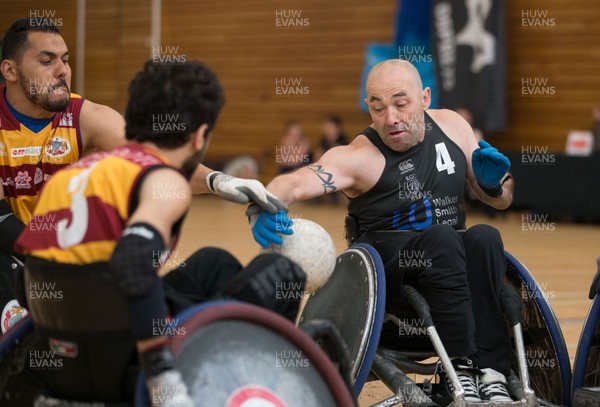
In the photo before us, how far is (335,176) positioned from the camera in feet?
14.6

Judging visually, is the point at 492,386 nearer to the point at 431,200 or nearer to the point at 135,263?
the point at 431,200

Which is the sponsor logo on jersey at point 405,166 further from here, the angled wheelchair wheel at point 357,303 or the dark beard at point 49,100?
the dark beard at point 49,100

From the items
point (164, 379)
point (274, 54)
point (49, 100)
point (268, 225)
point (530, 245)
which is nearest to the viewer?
point (164, 379)

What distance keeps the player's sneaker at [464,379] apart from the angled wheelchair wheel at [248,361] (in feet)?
3.81

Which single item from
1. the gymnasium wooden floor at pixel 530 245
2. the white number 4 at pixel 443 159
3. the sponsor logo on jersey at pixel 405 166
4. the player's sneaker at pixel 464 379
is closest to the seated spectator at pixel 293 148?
the gymnasium wooden floor at pixel 530 245

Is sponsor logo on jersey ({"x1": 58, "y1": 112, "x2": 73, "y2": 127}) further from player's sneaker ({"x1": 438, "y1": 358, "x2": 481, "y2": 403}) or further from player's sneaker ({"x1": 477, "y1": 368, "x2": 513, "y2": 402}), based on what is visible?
player's sneaker ({"x1": 477, "y1": 368, "x2": 513, "y2": 402})

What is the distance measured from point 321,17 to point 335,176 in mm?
13935

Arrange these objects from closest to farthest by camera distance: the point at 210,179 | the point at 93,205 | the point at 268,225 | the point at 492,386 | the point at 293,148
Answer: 1. the point at 93,205
2. the point at 268,225
3. the point at 210,179
4. the point at 492,386
5. the point at 293,148

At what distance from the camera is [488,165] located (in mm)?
4574

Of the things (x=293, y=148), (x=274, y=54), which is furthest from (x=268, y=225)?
(x=274, y=54)

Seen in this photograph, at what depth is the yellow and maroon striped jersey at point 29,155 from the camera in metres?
4.45

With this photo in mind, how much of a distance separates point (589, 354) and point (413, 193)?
3.38 feet

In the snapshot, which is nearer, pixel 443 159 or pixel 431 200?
pixel 431 200

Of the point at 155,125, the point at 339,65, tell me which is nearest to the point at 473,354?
the point at 155,125
